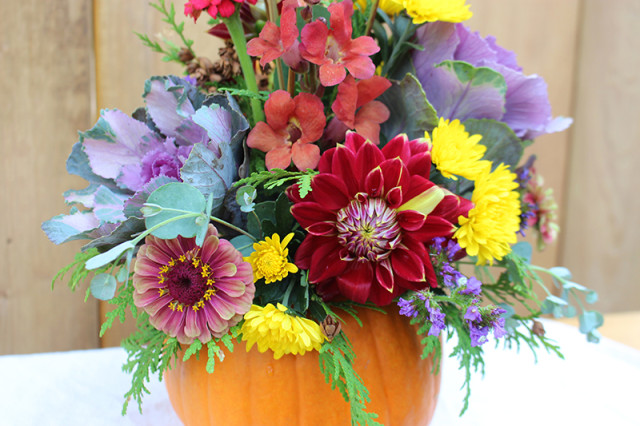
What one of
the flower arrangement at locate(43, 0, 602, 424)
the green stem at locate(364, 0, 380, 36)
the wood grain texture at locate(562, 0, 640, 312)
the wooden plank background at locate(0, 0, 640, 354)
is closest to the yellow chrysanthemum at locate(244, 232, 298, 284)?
the flower arrangement at locate(43, 0, 602, 424)

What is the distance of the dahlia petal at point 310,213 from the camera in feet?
1.29

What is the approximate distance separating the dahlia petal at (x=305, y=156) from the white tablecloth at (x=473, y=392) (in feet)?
1.33

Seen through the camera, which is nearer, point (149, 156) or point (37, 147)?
point (149, 156)

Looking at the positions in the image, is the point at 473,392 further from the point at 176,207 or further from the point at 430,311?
the point at 176,207

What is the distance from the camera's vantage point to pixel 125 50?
3.14 ft

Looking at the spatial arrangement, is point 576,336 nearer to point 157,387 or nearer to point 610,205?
point 610,205

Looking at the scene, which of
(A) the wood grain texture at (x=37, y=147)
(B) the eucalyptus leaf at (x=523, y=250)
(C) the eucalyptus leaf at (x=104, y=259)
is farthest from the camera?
(A) the wood grain texture at (x=37, y=147)

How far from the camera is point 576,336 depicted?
0.91 meters

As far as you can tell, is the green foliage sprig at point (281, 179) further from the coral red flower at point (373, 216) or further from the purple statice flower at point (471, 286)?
the purple statice flower at point (471, 286)

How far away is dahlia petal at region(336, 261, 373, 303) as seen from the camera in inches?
16.0

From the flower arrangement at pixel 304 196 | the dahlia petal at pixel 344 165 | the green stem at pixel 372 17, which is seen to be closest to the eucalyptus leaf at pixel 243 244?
the flower arrangement at pixel 304 196

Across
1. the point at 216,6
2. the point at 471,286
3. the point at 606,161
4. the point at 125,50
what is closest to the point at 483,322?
the point at 471,286

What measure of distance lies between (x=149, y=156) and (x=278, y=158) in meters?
0.12

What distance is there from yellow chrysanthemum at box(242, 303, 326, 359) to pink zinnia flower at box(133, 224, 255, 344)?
1cm
